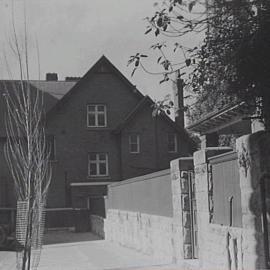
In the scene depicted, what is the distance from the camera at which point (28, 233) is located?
Answer: 1031cm

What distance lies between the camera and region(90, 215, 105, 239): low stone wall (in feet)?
96.8

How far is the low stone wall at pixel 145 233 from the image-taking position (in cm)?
1562

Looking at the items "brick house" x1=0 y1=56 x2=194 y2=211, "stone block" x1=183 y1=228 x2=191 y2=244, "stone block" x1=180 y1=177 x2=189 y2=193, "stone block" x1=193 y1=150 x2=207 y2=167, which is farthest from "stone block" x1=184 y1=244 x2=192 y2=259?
"brick house" x1=0 y1=56 x2=194 y2=211

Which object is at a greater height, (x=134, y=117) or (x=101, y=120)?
(x=134, y=117)

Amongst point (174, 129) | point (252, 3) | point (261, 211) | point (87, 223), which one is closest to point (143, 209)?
point (261, 211)

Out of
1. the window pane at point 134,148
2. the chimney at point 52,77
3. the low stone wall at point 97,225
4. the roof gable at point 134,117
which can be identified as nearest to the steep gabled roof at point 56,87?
the chimney at point 52,77

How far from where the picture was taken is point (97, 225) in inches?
A: 1252

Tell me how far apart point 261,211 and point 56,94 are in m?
37.1

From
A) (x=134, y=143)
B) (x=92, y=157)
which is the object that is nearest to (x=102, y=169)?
(x=92, y=157)

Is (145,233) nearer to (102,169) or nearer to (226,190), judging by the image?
(226,190)

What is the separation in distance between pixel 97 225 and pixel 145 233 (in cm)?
1343

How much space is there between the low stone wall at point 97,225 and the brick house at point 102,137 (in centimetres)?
593

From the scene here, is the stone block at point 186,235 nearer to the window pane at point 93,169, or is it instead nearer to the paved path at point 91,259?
the paved path at point 91,259

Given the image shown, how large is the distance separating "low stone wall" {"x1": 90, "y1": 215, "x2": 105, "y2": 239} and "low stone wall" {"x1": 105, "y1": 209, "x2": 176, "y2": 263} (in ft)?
9.51
